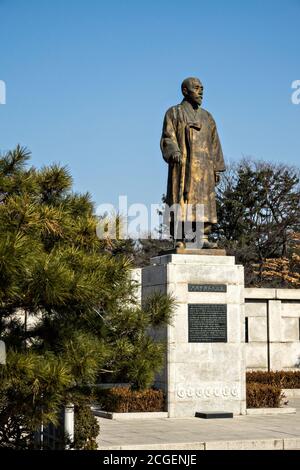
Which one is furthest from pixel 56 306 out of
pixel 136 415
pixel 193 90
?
pixel 193 90

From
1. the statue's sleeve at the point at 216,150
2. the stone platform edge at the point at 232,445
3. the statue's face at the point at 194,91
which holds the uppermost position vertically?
the statue's face at the point at 194,91

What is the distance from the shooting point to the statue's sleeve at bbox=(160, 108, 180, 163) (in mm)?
14109

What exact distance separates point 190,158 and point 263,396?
4.76 metres

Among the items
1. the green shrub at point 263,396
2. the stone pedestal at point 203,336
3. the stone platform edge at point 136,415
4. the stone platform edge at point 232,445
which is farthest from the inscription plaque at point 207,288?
the stone platform edge at point 232,445

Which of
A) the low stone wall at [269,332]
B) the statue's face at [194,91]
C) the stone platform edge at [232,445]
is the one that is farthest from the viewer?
the low stone wall at [269,332]

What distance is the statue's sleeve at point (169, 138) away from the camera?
1411 cm

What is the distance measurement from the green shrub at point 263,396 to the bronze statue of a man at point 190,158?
2.86 meters

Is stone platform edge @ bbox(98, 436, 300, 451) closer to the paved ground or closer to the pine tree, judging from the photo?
the paved ground

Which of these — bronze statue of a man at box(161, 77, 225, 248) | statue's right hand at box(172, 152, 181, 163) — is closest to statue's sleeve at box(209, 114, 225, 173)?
bronze statue of a man at box(161, 77, 225, 248)

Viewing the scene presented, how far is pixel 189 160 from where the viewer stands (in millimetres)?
14336

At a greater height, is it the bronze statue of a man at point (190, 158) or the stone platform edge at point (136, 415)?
the bronze statue of a man at point (190, 158)

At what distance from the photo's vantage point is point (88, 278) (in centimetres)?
661

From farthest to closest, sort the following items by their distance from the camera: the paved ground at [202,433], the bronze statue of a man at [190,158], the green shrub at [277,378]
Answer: the green shrub at [277,378], the bronze statue of a man at [190,158], the paved ground at [202,433]

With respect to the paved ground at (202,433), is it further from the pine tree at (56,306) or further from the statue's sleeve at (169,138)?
the statue's sleeve at (169,138)
